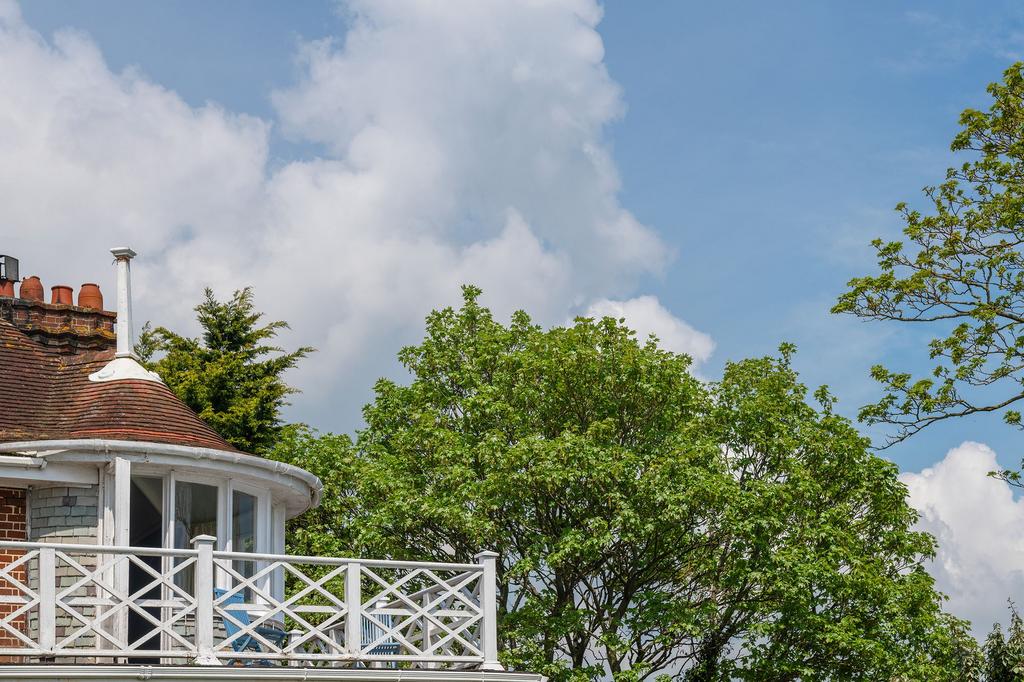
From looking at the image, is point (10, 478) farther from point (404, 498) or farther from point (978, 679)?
point (978, 679)

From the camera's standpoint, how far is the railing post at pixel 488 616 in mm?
13977

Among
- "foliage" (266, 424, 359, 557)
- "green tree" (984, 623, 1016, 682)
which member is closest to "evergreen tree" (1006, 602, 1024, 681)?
"green tree" (984, 623, 1016, 682)

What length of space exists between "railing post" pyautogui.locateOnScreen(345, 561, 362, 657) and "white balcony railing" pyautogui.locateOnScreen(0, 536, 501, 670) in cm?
1

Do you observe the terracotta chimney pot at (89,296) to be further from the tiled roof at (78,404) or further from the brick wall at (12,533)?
the brick wall at (12,533)

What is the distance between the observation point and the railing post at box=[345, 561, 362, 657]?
13211 mm

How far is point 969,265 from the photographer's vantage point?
22.3 meters

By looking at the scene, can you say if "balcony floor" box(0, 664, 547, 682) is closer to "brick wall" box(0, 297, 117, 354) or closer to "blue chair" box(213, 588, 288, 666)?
"blue chair" box(213, 588, 288, 666)

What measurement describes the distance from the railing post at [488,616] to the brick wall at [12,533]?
5088 millimetres

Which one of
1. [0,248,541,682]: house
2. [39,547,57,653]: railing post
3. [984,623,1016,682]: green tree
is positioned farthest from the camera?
[984,623,1016,682]: green tree

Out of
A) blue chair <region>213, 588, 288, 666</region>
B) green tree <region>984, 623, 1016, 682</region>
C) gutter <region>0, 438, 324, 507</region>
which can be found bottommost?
green tree <region>984, 623, 1016, 682</region>

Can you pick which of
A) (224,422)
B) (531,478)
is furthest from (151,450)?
(224,422)

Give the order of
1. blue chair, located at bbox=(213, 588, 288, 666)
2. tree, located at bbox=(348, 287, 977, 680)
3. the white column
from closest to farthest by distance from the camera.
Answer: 1. blue chair, located at bbox=(213, 588, 288, 666)
2. the white column
3. tree, located at bbox=(348, 287, 977, 680)

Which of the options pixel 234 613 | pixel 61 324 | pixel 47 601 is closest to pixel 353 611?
pixel 234 613

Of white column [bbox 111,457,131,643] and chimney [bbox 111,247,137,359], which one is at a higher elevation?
chimney [bbox 111,247,137,359]
